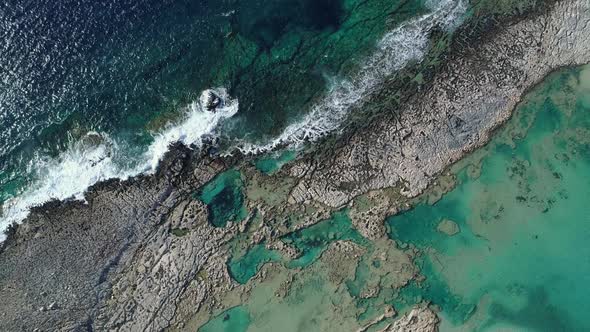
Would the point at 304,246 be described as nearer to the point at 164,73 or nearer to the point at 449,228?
the point at 449,228

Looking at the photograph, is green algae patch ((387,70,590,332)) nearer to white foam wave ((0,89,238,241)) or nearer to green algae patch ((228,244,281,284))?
green algae patch ((228,244,281,284))

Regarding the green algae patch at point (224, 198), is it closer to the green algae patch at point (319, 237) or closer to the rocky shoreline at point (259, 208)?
the rocky shoreline at point (259, 208)

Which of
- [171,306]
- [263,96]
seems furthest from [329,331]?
[263,96]

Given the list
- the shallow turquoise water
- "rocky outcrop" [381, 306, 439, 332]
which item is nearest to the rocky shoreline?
"rocky outcrop" [381, 306, 439, 332]

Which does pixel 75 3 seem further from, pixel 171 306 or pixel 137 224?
pixel 171 306

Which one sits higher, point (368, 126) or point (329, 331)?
point (368, 126)

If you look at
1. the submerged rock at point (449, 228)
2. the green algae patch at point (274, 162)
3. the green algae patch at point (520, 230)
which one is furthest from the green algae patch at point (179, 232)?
the submerged rock at point (449, 228)
